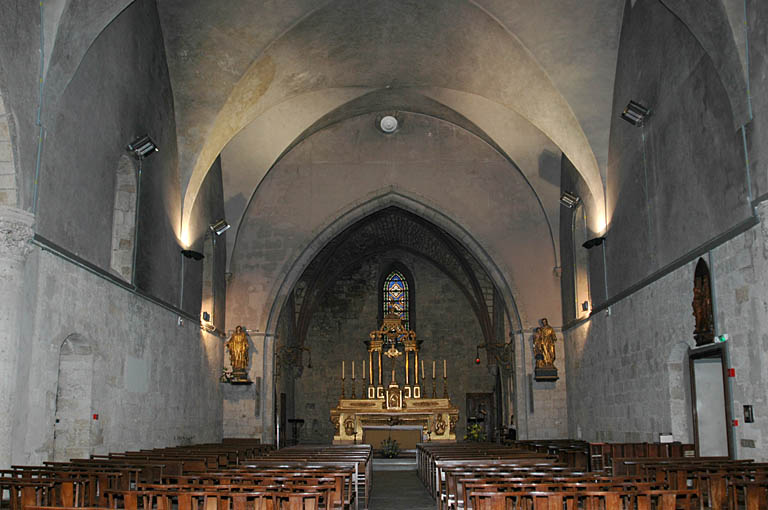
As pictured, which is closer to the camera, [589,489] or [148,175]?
[589,489]

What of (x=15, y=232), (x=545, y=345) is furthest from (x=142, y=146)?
(x=545, y=345)

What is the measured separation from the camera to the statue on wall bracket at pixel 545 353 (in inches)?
810

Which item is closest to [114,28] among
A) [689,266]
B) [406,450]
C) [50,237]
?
[50,237]

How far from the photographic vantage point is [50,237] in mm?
10688

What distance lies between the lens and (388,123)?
2253 cm

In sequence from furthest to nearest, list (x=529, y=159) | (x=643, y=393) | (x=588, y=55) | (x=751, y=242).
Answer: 1. (x=529, y=159)
2. (x=588, y=55)
3. (x=643, y=393)
4. (x=751, y=242)

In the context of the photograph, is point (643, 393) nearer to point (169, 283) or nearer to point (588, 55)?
point (588, 55)

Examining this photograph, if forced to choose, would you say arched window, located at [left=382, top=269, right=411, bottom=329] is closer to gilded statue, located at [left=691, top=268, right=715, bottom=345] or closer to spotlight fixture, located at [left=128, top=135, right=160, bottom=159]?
spotlight fixture, located at [left=128, top=135, right=160, bottom=159]

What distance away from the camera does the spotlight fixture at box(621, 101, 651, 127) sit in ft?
45.1

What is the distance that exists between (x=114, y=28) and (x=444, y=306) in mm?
21225

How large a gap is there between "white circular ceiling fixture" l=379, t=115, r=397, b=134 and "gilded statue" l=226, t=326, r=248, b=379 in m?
7.29

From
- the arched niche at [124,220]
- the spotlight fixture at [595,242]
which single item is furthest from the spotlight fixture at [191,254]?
the spotlight fixture at [595,242]

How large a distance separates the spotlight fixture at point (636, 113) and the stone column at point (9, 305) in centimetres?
1036

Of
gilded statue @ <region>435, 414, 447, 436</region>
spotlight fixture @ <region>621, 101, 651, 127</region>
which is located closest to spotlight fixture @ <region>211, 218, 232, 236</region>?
gilded statue @ <region>435, 414, 447, 436</region>
